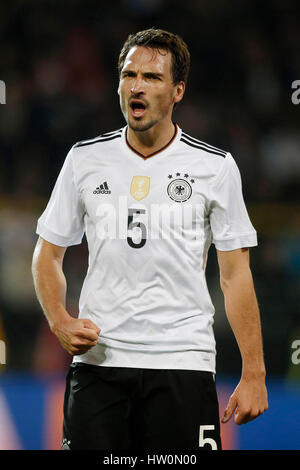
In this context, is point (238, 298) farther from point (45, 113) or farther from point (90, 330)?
point (45, 113)

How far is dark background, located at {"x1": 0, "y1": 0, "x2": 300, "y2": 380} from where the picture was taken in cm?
493

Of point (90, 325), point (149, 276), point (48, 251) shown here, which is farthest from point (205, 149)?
point (90, 325)

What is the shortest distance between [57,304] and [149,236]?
0.38 m

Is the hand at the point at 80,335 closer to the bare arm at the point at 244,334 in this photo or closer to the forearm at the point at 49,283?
the forearm at the point at 49,283

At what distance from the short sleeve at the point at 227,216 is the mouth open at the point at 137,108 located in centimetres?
33

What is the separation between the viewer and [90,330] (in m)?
2.49

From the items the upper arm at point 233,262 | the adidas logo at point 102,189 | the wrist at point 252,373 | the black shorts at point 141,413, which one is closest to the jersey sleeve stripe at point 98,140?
the adidas logo at point 102,189

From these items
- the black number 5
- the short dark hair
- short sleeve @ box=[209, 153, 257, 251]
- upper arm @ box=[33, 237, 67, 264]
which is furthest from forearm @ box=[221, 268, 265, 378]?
the short dark hair

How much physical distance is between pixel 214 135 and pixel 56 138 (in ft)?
4.20

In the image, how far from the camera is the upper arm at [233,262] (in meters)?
2.73

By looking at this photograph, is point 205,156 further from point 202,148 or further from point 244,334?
point 244,334

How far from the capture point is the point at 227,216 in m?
2.72
